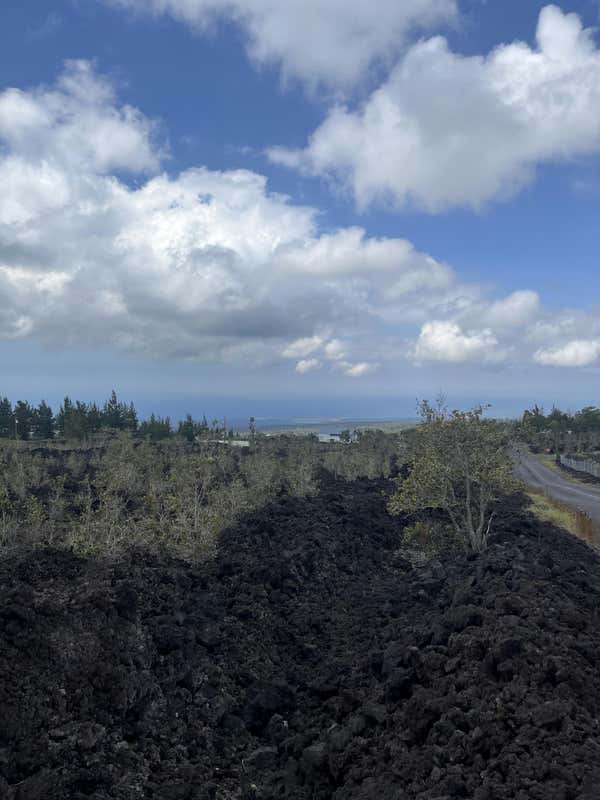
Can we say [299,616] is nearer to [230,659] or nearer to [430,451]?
[230,659]

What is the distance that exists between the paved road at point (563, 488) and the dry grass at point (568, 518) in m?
1.49

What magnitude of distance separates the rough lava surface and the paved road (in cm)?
1787

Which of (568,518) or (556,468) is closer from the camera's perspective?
(568,518)

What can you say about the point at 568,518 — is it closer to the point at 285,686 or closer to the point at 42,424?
the point at 285,686

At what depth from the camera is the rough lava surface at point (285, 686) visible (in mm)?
6594

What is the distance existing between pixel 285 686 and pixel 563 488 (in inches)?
1756

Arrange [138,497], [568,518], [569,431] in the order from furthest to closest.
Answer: [569,431] < [568,518] < [138,497]

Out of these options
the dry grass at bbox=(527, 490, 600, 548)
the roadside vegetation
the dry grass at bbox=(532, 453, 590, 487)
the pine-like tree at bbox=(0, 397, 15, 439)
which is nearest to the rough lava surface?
the roadside vegetation

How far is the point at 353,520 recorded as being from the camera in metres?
23.0

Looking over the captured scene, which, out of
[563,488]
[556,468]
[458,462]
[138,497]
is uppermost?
[458,462]

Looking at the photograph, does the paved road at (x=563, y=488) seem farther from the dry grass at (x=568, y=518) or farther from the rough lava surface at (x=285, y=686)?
the rough lava surface at (x=285, y=686)

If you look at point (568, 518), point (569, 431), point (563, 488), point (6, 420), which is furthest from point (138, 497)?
point (569, 431)

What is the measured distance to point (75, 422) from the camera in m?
58.3

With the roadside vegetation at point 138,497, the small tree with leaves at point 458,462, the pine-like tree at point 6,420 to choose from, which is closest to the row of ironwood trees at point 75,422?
the pine-like tree at point 6,420
